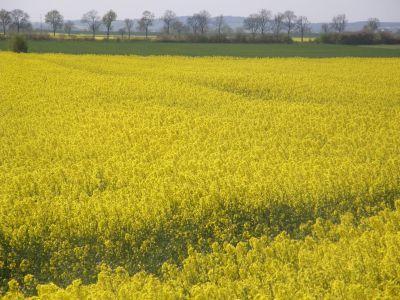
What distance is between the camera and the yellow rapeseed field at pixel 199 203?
6676 millimetres

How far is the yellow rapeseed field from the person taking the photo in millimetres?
6676

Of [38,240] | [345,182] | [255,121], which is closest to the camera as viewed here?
[38,240]

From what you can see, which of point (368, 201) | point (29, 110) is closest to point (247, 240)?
point (368, 201)

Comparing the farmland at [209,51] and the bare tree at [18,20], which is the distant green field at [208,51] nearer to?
the farmland at [209,51]

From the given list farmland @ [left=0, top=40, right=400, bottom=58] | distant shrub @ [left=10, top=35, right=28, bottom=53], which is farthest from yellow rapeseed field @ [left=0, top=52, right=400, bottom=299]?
farmland @ [left=0, top=40, right=400, bottom=58]

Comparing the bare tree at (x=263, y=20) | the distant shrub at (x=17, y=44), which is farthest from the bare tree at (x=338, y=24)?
the distant shrub at (x=17, y=44)

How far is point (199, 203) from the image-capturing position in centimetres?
902

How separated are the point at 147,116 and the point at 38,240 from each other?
8.78 meters

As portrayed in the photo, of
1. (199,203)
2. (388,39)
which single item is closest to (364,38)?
(388,39)

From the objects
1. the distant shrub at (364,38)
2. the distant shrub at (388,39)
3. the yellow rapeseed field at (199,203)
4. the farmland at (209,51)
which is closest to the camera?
the yellow rapeseed field at (199,203)

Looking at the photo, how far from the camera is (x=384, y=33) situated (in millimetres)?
72500

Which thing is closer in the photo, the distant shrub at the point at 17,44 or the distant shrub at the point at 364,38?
the distant shrub at the point at 17,44

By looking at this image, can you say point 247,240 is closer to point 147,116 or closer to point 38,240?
point 38,240

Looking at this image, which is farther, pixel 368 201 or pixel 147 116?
pixel 147 116
